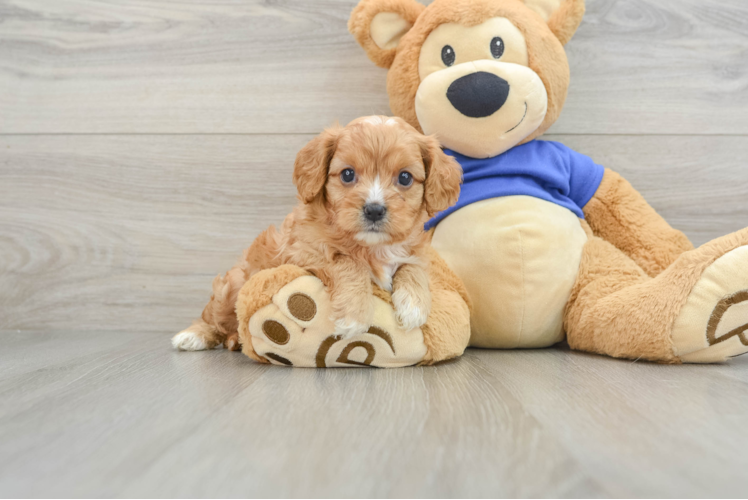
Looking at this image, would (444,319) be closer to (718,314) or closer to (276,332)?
(276,332)

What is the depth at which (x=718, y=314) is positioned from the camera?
4.15 feet

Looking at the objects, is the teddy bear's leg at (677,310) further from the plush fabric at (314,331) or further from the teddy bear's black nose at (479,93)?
the teddy bear's black nose at (479,93)

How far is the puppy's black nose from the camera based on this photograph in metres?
1.23

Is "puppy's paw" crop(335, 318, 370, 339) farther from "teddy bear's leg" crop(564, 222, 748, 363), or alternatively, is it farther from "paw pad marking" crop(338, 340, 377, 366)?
"teddy bear's leg" crop(564, 222, 748, 363)

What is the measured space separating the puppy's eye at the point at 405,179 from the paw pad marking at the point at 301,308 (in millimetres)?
362

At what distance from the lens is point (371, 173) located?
129cm

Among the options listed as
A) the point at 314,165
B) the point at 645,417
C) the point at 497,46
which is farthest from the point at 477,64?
the point at 645,417

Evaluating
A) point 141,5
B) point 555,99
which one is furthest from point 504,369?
point 141,5

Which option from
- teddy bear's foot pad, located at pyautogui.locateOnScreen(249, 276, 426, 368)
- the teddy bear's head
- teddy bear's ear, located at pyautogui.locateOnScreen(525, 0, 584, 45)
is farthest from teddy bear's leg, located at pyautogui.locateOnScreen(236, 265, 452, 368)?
teddy bear's ear, located at pyautogui.locateOnScreen(525, 0, 584, 45)

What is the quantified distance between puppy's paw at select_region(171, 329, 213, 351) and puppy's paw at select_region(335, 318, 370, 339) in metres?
0.61

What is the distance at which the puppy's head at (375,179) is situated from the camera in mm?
1252

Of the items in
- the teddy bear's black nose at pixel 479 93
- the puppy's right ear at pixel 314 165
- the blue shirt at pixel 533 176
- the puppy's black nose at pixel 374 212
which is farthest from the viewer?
the blue shirt at pixel 533 176

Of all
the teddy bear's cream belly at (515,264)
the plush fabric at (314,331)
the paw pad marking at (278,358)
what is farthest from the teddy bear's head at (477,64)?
the paw pad marking at (278,358)

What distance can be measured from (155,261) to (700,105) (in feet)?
6.79
